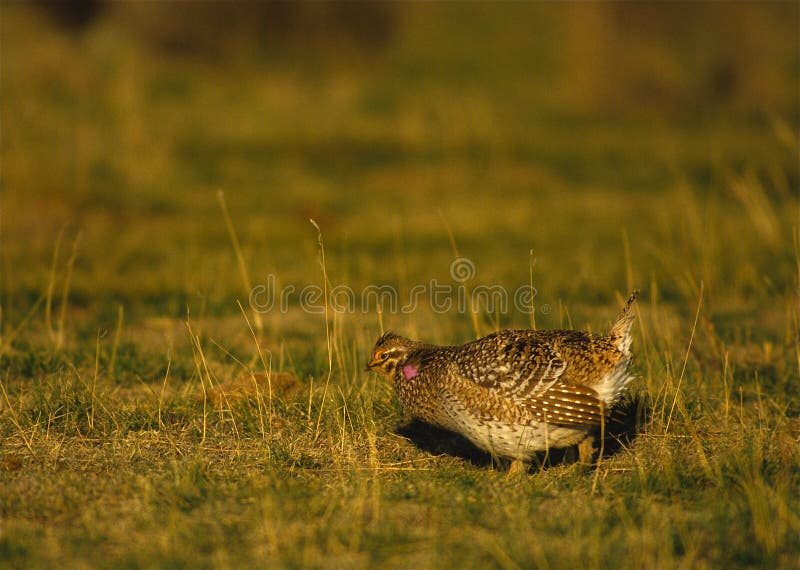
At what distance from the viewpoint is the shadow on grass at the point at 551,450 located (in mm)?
4828

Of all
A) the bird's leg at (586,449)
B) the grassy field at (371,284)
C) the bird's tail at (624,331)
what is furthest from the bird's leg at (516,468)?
the bird's tail at (624,331)

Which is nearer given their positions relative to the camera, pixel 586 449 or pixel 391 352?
pixel 586 449

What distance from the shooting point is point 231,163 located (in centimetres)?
1375

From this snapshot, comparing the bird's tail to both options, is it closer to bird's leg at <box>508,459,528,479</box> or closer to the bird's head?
bird's leg at <box>508,459,528,479</box>

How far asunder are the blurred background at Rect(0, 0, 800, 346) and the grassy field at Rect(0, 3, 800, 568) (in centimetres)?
6

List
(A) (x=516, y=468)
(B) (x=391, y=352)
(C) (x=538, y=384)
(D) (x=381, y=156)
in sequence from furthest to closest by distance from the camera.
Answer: (D) (x=381, y=156)
(B) (x=391, y=352)
(A) (x=516, y=468)
(C) (x=538, y=384)

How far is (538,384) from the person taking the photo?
438cm

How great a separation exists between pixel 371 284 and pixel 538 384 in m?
4.14

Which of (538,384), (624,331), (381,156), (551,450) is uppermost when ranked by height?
(381,156)

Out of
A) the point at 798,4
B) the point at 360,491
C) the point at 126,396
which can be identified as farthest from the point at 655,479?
the point at 798,4

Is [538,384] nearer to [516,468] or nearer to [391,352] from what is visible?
[516,468]

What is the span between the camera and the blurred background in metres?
Result: 8.39

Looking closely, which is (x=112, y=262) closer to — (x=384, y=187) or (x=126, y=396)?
(x=126, y=396)

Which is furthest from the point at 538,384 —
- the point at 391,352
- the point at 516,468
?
the point at 391,352
